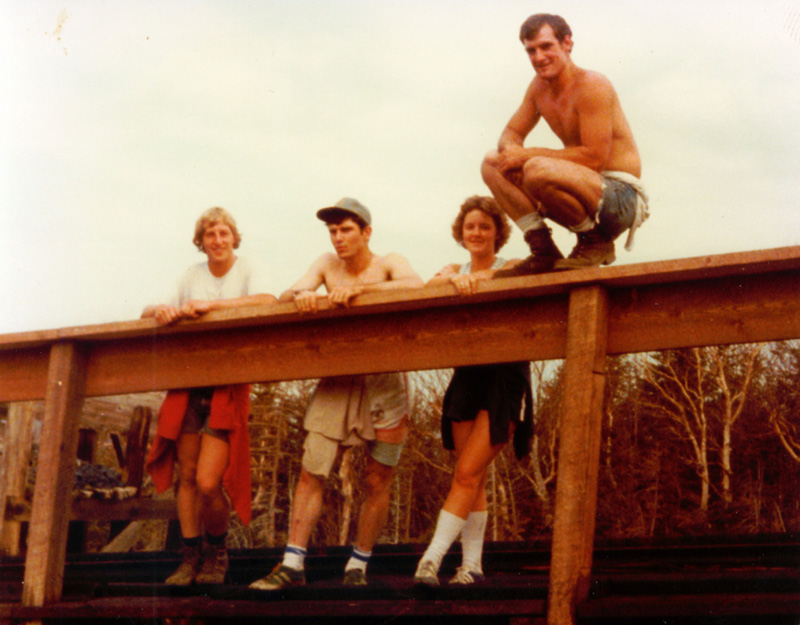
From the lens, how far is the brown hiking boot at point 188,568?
5652 mm

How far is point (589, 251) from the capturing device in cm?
472

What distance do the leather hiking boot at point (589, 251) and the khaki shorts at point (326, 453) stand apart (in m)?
1.27

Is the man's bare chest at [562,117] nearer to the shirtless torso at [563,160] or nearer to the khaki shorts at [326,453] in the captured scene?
the shirtless torso at [563,160]

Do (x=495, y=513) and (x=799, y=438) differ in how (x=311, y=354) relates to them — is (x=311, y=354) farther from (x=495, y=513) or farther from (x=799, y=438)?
(x=799, y=438)

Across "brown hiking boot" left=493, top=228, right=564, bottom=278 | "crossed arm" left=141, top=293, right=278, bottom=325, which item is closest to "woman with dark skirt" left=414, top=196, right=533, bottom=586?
"brown hiking boot" left=493, top=228, right=564, bottom=278

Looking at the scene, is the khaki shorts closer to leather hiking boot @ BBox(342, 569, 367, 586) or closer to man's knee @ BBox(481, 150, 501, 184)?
leather hiking boot @ BBox(342, 569, 367, 586)

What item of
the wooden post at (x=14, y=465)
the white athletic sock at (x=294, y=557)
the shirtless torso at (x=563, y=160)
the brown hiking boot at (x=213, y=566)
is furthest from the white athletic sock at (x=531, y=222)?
the wooden post at (x=14, y=465)

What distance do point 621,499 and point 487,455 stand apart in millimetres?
13862

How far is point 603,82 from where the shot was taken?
4844 millimetres

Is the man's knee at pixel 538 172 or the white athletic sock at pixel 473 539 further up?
the man's knee at pixel 538 172

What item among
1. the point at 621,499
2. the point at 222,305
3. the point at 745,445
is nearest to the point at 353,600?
the point at 222,305

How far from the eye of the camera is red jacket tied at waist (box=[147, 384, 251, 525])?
5.72 metres

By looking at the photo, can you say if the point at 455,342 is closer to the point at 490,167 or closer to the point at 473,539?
the point at 490,167

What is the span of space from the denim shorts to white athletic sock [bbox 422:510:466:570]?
1.45 metres
